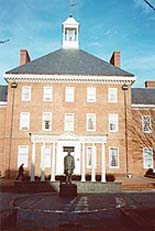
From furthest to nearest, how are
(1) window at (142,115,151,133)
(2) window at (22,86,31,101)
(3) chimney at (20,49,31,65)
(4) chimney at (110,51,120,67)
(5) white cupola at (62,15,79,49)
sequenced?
(5) white cupola at (62,15,79,49)
(4) chimney at (110,51,120,67)
(3) chimney at (20,49,31,65)
(1) window at (142,115,151,133)
(2) window at (22,86,31,101)

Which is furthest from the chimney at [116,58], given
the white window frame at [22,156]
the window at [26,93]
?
the white window frame at [22,156]

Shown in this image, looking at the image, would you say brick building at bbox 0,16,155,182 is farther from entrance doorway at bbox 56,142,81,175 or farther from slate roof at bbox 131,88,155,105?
slate roof at bbox 131,88,155,105

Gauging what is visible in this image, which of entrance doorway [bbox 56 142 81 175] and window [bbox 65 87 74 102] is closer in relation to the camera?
entrance doorway [bbox 56 142 81 175]

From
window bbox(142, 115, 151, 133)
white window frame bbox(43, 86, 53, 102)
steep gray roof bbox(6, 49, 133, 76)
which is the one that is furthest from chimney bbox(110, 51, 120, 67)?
white window frame bbox(43, 86, 53, 102)

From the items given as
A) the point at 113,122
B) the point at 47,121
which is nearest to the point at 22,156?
the point at 47,121

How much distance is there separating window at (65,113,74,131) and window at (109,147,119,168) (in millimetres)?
4205

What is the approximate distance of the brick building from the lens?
27656 millimetres

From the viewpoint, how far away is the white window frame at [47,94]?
29.0m

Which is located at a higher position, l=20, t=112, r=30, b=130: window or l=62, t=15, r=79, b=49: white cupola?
l=62, t=15, r=79, b=49: white cupola

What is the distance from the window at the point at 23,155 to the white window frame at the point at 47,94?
193 inches

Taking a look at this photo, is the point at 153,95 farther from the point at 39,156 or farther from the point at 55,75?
the point at 39,156

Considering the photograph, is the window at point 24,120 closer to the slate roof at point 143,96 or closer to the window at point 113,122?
the window at point 113,122

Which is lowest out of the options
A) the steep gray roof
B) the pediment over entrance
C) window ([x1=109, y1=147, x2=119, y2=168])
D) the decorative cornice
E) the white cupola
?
window ([x1=109, y1=147, x2=119, y2=168])

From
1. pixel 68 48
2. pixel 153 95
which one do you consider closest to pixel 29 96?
pixel 68 48
